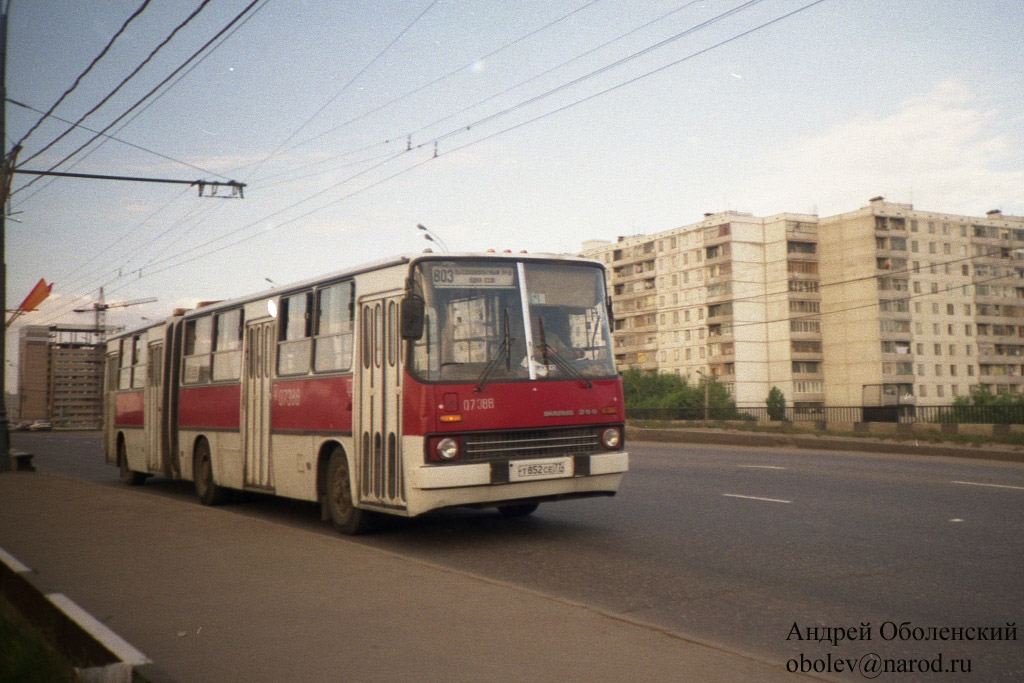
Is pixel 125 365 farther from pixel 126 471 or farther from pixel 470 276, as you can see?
pixel 470 276

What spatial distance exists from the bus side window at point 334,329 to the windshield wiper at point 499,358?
1851 millimetres

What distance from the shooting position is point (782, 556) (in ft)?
27.0

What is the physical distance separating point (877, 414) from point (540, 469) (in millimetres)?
33112

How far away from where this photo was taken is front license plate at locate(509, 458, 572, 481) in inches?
363

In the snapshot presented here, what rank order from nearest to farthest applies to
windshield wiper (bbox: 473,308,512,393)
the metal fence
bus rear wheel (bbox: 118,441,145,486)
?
windshield wiper (bbox: 473,308,512,393) < bus rear wheel (bbox: 118,441,145,486) < the metal fence

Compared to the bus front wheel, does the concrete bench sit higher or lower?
higher

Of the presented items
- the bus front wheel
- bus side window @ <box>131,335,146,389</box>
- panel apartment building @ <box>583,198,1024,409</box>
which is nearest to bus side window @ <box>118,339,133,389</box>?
bus side window @ <box>131,335,146,389</box>

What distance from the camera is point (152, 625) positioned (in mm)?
6004

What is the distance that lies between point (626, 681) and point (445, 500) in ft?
15.0

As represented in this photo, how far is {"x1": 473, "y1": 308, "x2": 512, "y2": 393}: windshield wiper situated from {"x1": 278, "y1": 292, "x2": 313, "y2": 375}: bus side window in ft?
9.93

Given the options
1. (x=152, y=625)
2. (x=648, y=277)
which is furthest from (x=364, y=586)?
(x=648, y=277)

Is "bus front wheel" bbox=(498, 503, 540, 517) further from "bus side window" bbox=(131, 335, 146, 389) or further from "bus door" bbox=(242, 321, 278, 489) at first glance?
"bus side window" bbox=(131, 335, 146, 389)

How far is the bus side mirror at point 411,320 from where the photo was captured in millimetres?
8953

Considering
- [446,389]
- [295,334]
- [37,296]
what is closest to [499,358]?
[446,389]
